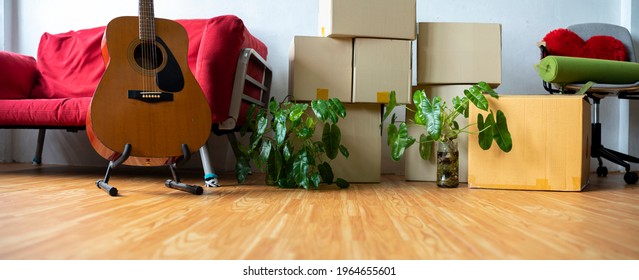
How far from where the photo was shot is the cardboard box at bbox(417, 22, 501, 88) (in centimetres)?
220

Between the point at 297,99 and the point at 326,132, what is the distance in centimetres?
25

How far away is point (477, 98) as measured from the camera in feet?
6.24

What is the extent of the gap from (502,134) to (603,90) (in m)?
0.74

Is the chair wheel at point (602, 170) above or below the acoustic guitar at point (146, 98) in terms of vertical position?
below

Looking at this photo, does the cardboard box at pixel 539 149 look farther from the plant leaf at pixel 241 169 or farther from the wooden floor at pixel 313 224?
the plant leaf at pixel 241 169

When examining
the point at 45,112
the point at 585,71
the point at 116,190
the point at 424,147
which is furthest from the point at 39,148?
the point at 585,71

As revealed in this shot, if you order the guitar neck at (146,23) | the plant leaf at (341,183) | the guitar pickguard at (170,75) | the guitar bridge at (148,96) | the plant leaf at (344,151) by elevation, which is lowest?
the plant leaf at (341,183)

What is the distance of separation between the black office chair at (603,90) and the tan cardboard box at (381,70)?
80cm

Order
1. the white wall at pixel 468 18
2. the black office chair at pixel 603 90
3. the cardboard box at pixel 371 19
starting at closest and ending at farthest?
the cardboard box at pixel 371 19 < the black office chair at pixel 603 90 < the white wall at pixel 468 18

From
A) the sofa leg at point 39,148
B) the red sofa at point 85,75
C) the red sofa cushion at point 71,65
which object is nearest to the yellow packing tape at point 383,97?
the red sofa at point 85,75

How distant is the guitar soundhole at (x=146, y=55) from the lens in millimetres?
1656

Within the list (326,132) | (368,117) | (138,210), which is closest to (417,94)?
(368,117)

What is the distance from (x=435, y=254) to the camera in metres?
0.83

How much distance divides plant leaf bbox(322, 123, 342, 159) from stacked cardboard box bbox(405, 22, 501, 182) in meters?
→ 0.48
